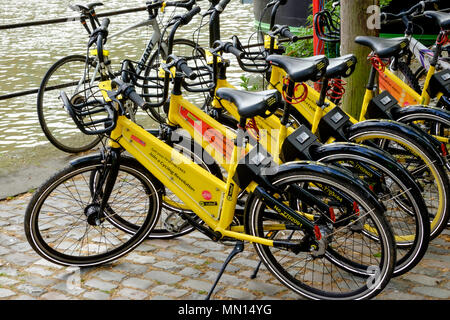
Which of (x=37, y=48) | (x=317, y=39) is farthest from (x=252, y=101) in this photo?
(x=37, y=48)

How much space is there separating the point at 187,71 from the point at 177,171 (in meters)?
0.61

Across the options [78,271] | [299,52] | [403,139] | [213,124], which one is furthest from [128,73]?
[299,52]

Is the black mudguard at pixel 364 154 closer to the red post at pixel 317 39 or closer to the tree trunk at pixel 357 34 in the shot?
the tree trunk at pixel 357 34

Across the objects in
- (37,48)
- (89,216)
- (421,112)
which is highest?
(421,112)

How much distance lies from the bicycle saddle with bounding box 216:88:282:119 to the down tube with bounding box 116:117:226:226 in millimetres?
538

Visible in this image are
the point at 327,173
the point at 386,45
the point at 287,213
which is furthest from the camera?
the point at 386,45

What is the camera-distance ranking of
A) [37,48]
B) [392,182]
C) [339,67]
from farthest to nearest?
1. [37,48]
2. [339,67]
3. [392,182]

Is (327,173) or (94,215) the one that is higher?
(327,173)

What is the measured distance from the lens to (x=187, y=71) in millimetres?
3803

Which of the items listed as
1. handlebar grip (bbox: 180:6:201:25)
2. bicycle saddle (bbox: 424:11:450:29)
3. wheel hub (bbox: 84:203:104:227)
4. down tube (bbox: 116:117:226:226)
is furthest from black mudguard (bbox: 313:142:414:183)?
handlebar grip (bbox: 180:6:201:25)

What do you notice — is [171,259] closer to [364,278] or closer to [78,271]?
[78,271]

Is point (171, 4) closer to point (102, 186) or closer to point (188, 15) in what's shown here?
point (188, 15)

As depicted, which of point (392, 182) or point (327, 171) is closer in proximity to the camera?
point (327, 171)

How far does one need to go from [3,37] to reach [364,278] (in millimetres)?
11015
